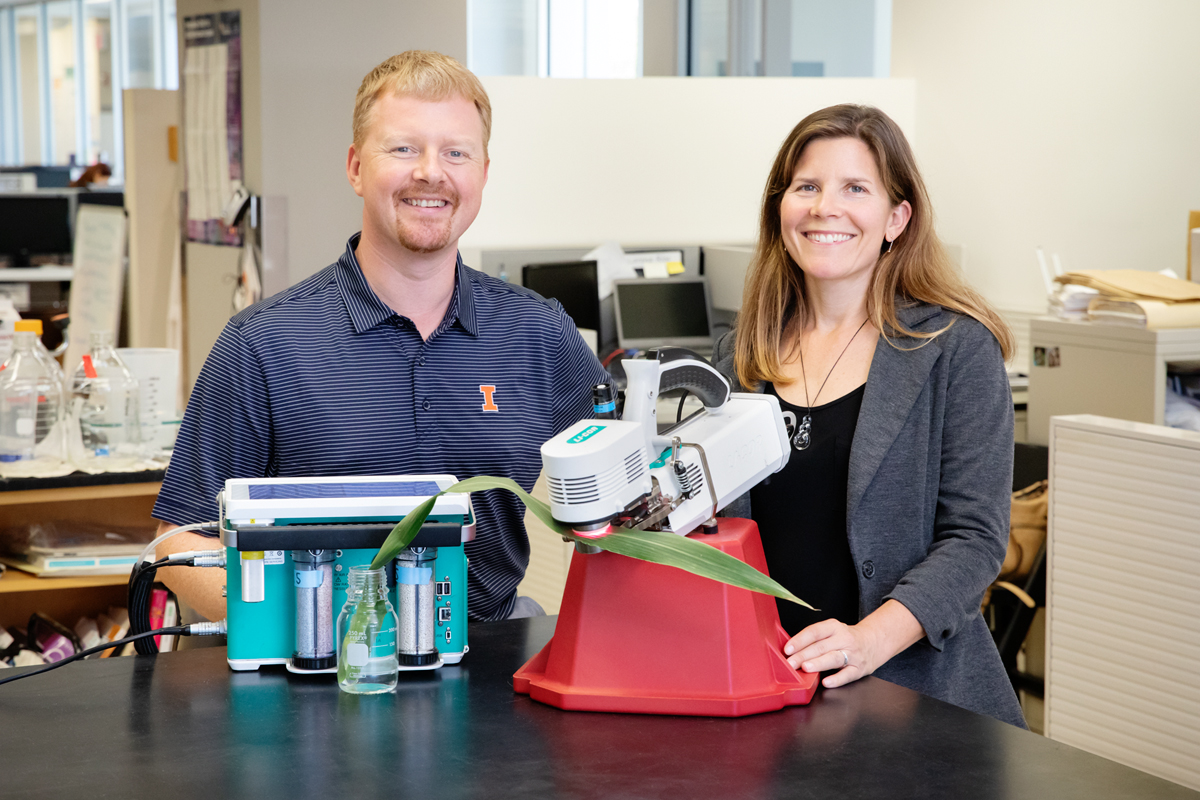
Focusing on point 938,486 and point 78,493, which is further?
point 78,493

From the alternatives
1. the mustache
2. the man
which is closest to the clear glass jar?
the man

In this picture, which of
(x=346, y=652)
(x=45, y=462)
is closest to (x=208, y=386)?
(x=346, y=652)

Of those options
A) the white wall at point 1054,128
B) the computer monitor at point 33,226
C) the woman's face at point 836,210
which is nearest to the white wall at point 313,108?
the white wall at point 1054,128

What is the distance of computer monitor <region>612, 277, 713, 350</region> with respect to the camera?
162 inches

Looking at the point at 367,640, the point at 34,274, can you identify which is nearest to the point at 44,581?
the point at 367,640

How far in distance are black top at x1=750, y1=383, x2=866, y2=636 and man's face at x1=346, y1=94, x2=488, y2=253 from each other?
1.83 ft

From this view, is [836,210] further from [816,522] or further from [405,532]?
[405,532]

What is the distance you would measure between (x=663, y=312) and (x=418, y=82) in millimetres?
2557

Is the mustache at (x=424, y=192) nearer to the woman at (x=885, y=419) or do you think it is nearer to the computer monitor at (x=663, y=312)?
the woman at (x=885, y=419)

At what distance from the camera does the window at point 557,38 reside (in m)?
7.20

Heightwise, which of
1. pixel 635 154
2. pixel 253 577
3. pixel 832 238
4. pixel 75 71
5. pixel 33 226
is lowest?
pixel 253 577

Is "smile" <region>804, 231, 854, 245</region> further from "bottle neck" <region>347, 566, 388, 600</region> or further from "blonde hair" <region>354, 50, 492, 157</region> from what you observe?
"bottle neck" <region>347, 566, 388, 600</region>

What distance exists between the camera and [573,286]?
4.11m

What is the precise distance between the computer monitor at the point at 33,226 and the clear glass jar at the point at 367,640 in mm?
7144
